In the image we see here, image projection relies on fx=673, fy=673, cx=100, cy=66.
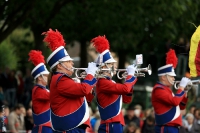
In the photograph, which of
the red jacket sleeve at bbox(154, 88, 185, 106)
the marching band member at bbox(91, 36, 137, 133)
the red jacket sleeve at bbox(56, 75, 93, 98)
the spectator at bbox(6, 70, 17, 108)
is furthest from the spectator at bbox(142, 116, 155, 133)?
the spectator at bbox(6, 70, 17, 108)

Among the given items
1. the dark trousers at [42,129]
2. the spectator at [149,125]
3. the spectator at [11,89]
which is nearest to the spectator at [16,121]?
the spectator at [149,125]

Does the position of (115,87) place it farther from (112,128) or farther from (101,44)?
(101,44)

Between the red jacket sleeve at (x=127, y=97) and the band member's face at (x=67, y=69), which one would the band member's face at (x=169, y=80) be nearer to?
the red jacket sleeve at (x=127, y=97)

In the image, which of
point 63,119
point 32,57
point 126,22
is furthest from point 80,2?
point 63,119

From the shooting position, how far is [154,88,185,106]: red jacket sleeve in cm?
1234

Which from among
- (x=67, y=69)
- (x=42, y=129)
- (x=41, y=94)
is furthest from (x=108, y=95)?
(x=67, y=69)

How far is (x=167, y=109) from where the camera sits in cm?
1259

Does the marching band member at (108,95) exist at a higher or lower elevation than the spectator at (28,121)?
higher

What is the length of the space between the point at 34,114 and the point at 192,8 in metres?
9.00

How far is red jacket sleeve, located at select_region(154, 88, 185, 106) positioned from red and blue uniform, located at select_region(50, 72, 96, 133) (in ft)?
10.1

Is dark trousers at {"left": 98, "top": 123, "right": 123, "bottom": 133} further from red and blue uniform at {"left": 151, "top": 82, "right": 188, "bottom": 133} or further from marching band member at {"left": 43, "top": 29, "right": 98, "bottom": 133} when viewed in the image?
marching band member at {"left": 43, "top": 29, "right": 98, "bottom": 133}

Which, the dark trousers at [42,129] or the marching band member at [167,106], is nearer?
the dark trousers at [42,129]

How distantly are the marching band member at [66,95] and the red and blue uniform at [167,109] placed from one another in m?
3.13

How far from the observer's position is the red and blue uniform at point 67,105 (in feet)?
30.8
